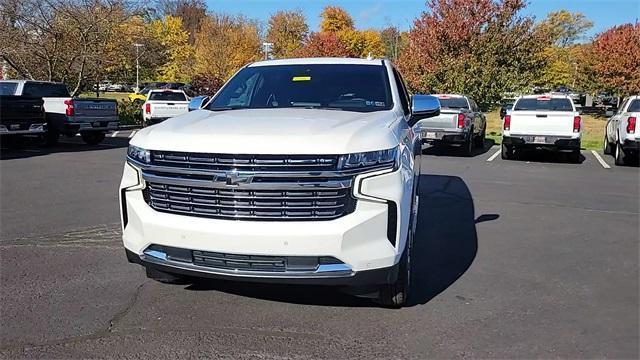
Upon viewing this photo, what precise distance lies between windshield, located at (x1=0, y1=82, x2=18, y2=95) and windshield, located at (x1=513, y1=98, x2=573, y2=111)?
14235mm

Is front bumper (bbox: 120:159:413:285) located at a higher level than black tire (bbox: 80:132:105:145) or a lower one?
higher

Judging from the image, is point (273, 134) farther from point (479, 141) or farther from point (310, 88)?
point (479, 141)

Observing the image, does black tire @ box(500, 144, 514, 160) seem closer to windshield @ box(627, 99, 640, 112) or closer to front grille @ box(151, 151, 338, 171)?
windshield @ box(627, 99, 640, 112)

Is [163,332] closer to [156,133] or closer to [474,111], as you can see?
[156,133]

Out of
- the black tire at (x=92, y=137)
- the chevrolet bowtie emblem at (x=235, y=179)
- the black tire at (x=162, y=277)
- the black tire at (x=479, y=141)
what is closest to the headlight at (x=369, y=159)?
the chevrolet bowtie emblem at (x=235, y=179)

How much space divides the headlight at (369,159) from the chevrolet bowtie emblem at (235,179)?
581mm

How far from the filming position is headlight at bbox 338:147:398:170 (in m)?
3.61

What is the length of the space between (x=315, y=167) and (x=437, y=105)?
2.40 metres

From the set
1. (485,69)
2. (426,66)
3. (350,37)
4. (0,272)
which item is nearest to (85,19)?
(426,66)

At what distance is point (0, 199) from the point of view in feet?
28.3

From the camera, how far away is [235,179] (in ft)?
11.9

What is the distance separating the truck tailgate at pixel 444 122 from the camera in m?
15.9

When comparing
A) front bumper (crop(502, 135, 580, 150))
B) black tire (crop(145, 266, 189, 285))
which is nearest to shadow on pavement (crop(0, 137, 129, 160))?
black tire (crop(145, 266, 189, 285))

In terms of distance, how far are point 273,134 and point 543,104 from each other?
1377cm
